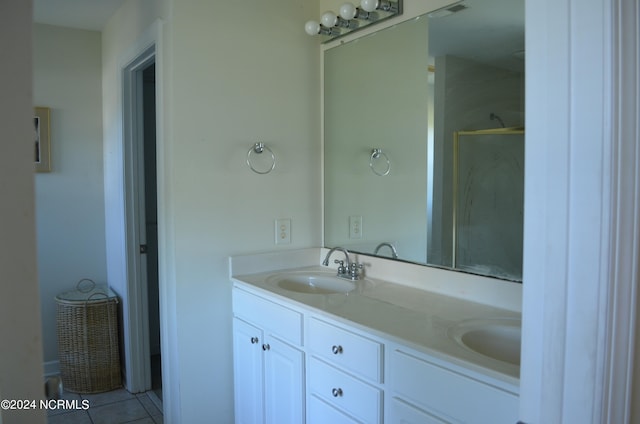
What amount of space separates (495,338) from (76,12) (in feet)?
9.62

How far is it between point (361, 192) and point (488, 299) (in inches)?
35.7

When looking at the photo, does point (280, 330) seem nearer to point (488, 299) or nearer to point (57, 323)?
point (488, 299)

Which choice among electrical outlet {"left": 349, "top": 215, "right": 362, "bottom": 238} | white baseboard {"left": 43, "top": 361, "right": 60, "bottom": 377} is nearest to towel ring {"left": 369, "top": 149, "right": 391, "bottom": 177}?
electrical outlet {"left": 349, "top": 215, "right": 362, "bottom": 238}

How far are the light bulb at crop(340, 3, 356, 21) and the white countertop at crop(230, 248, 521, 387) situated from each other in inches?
47.5

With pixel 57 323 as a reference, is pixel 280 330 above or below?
above

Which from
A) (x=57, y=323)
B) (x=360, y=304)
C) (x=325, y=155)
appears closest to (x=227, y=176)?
(x=325, y=155)

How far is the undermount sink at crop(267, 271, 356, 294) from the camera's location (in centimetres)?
221

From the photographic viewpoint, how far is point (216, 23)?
7.14 ft

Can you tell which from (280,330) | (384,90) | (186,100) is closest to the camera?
(280,330)

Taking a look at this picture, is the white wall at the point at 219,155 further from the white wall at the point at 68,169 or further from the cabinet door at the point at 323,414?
the white wall at the point at 68,169

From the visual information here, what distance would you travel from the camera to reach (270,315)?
1957 mm

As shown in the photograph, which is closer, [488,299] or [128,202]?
[488,299]

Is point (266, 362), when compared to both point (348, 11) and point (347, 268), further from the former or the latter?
point (348, 11)

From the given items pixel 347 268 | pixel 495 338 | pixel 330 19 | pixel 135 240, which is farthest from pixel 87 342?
pixel 495 338
